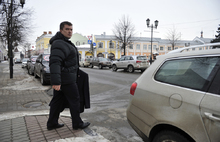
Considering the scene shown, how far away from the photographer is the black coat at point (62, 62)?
9.64 ft

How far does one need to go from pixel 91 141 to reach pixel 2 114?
2724 mm

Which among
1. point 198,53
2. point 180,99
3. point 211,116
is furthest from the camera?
point 198,53

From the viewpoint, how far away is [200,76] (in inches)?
77.5

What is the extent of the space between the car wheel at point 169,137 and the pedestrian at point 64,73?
1.68m

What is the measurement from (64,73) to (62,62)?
196 mm

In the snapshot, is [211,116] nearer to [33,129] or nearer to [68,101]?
[68,101]

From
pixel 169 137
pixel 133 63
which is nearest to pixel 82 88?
pixel 169 137

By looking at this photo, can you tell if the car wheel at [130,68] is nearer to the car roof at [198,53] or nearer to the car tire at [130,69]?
the car tire at [130,69]

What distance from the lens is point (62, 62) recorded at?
3090 millimetres

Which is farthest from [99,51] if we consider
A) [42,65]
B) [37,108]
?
[37,108]

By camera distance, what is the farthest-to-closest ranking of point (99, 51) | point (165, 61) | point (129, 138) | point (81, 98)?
point (99, 51), point (81, 98), point (129, 138), point (165, 61)

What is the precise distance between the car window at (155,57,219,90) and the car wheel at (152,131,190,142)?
1.79ft

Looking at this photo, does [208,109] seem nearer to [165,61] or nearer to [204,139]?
[204,139]

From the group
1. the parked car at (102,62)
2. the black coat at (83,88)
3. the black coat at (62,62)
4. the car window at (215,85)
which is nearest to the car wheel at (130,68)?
the parked car at (102,62)
